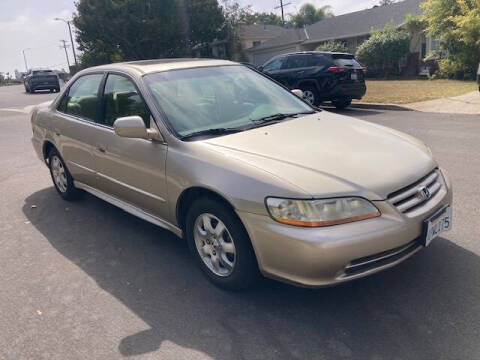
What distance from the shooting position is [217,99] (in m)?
3.82

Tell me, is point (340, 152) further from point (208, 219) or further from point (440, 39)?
point (440, 39)

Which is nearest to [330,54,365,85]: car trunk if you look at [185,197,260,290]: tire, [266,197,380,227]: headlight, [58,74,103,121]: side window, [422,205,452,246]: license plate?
[58,74,103,121]: side window

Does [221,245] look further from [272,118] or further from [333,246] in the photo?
[272,118]

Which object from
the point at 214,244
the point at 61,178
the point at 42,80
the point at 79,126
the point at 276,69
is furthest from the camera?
the point at 42,80

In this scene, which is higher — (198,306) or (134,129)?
(134,129)

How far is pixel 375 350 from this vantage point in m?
2.45

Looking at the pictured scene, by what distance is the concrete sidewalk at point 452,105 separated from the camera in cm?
1095

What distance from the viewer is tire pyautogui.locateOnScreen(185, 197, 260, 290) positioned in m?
2.90

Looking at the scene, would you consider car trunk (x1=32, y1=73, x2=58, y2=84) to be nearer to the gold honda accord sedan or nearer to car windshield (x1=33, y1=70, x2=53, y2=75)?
car windshield (x1=33, y1=70, x2=53, y2=75)

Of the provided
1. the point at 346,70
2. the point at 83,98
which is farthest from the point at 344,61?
the point at 83,98

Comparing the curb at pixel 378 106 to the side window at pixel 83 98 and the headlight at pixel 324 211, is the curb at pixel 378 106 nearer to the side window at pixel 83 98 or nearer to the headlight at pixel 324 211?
the side window at pixel 83 98

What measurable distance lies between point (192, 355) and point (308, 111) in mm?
2497

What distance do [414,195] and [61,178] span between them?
4.18 meters

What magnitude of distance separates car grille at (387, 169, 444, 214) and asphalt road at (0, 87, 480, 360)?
0.63 m
